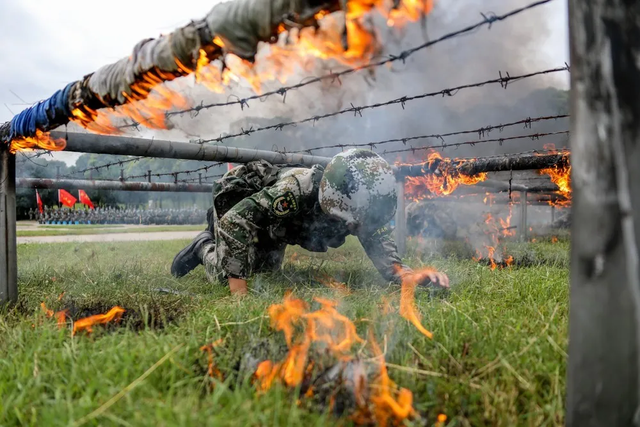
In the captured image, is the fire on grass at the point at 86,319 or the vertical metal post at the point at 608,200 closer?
the vertical metal post at the point at 608,200

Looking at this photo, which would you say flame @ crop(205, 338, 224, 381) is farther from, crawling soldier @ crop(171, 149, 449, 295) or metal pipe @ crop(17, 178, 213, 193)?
metal pipe @ crop(17, 178, 213, 193)

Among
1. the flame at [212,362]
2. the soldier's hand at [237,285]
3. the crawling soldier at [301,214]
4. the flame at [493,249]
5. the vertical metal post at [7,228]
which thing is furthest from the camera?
the flame at [493,249]

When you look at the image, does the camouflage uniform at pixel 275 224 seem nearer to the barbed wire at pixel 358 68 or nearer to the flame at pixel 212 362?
the barbed wire at pixel 358 68

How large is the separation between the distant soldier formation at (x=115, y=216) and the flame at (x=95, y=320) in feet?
84.5

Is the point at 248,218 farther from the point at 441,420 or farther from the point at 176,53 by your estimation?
the point at 441,420

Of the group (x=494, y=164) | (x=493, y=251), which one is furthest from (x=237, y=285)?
(x=493, y=251)

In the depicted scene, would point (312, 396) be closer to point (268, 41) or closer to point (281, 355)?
point (281, 355)

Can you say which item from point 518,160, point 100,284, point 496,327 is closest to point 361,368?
point 496,327

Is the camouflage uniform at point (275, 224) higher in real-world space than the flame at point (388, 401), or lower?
higher

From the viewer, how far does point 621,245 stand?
114 cm

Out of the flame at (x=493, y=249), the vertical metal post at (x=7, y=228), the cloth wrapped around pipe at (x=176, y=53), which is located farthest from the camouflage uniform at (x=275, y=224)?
the flame at (x=493, y=249)

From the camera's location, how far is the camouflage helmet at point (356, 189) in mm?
3533

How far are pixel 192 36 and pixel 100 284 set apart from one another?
9.76ft

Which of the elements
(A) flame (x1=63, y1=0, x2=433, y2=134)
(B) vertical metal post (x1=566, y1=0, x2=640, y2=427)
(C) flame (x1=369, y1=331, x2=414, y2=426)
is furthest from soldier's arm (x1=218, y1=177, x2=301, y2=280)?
(B) vertical metal post (x1=566, y1=0, x2=640, y2=427)
